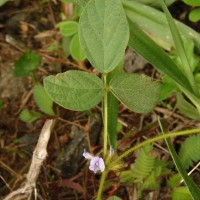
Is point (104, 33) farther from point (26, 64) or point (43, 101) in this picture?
point (26, 64)

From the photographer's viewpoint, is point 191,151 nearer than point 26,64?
Yes

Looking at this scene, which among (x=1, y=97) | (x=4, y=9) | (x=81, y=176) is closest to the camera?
(x=81, y=176)

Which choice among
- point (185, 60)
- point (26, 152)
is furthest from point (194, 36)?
point (26, 152)

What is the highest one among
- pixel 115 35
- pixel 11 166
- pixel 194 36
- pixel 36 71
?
pixel 115 35

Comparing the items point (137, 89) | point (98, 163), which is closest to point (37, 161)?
point (98, 163)

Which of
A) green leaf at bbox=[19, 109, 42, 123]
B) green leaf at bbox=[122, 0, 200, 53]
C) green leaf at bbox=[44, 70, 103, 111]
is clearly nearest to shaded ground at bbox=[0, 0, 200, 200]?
green leaf at bbox=[19, 109, 42, 123]

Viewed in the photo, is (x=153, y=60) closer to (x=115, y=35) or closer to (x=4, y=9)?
(x=115, y=35)

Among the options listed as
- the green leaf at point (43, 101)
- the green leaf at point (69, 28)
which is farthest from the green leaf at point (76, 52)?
the green leaf at point (43, 101)
